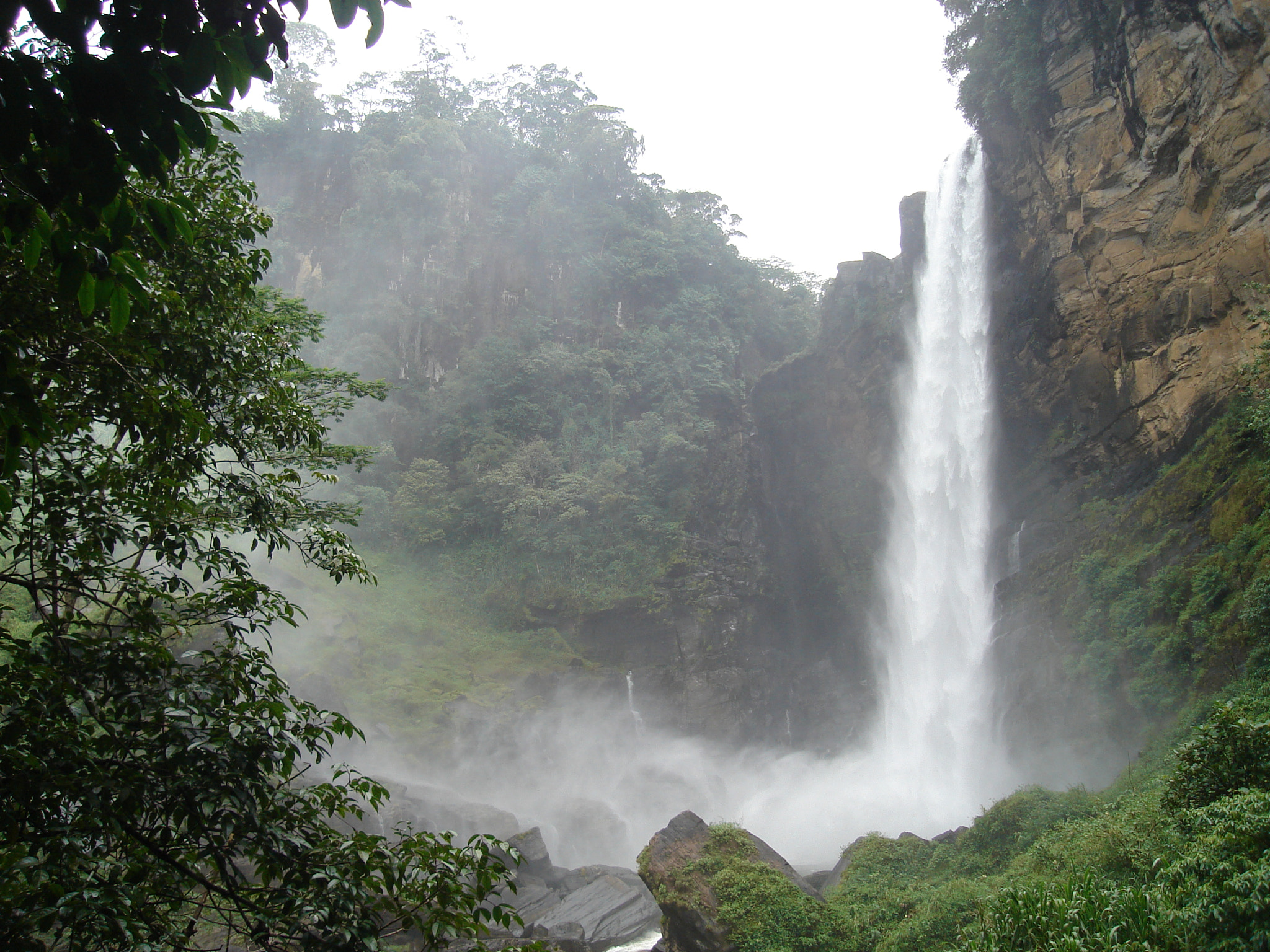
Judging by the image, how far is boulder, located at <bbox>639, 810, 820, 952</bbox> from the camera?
973 centimetres

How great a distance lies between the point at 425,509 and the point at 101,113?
2638 centimetres

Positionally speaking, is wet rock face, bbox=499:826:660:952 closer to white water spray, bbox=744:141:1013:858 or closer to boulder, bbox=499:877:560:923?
boulder, bbox=499:877:560:923

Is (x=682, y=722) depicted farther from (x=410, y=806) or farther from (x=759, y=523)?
→ (x=410, y=806)

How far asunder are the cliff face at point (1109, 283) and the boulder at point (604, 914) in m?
9.22

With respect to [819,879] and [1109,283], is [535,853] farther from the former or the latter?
[1109,283]

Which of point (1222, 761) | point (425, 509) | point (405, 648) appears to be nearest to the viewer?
point (1222, 761)

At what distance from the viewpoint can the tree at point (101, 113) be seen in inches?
70.6

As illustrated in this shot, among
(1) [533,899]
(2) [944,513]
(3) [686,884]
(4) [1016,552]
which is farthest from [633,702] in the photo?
(3) [686,884]

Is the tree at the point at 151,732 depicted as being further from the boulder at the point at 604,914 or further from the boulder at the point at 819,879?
the boulder at the point at 819,879

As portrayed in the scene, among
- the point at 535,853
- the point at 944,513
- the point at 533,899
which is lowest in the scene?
the point at 533,899

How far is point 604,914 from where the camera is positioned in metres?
13.8

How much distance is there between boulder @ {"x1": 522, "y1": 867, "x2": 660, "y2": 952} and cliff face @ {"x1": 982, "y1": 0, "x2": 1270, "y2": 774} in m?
9.22

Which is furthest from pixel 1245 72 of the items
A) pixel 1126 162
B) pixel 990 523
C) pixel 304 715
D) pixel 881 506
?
pixel 304 715

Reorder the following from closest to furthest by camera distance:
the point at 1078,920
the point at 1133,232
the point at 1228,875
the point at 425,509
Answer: the point at 1228,875, the point at 1078,920, the point at 1133,232, the point at 425,509
